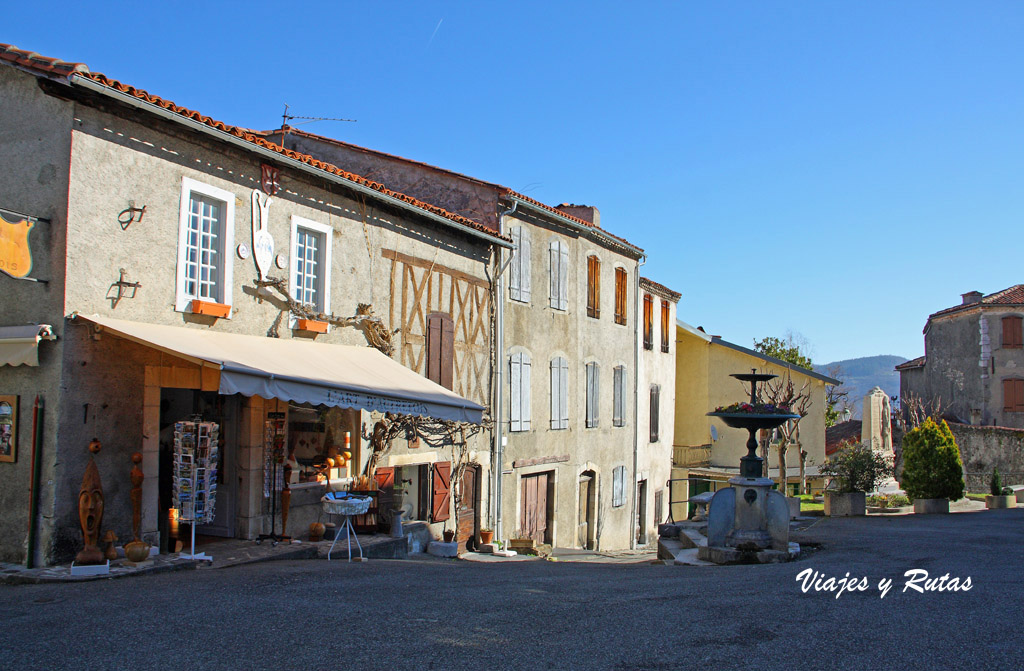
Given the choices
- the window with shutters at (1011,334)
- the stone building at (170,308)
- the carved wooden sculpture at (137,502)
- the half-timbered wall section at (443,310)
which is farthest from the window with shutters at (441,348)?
the window with shutters at (1011,334)

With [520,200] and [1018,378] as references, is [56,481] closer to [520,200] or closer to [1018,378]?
[520,200]

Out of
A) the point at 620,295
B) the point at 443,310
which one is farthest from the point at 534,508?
the point at 620,295

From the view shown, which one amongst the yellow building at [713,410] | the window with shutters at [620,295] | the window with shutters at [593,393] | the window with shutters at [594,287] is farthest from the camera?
the yellow building at [713,410]

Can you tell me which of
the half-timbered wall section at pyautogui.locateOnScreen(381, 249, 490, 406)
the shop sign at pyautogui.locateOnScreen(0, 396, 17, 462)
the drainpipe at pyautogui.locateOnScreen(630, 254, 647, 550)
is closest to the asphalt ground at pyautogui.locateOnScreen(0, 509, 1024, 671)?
the shop sign at pyautogui.locateOnScreen(0, 396, 17, 462)

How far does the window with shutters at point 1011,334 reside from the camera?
32000 mm

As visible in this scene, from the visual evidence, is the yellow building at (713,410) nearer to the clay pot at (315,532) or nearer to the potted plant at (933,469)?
the potted plant at (933,469)

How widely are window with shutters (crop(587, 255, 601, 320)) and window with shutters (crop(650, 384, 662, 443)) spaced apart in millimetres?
4503

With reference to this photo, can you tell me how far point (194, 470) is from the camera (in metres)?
8.70

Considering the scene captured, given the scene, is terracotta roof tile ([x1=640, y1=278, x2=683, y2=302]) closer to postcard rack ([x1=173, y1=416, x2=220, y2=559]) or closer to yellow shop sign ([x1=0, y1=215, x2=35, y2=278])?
postcard rack ([x1=173, y1=416, x2=220, y2=559])

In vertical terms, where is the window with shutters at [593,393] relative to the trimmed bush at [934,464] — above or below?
above

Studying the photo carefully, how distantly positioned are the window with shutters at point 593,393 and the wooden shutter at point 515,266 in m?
3.65

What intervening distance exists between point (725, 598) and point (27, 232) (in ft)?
23.7

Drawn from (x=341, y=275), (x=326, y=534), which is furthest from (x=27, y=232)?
(x=326, y=534)

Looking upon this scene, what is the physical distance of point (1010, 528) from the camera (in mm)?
13234
